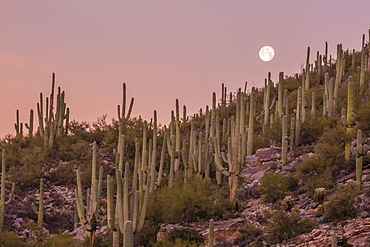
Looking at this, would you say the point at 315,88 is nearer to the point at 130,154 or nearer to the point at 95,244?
the point at 130,154

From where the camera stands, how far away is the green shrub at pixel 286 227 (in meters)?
17.6

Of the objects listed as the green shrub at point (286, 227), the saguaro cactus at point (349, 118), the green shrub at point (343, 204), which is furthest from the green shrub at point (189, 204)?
A: the saguaro cactus at point (349, 118)

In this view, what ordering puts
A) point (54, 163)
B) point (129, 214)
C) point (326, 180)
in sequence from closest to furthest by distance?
point (129, 214) < point (326, 180) < point (54, 163)

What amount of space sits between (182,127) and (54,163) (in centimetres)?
634

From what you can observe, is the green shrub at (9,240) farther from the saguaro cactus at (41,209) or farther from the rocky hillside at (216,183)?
the saguaro cactus at (41,209)

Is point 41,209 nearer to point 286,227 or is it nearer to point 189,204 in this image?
point 189,204

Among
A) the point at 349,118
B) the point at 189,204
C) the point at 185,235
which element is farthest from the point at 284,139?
the point at 185,235

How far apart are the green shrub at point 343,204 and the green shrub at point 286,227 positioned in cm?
57

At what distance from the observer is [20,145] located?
30703 millimetres

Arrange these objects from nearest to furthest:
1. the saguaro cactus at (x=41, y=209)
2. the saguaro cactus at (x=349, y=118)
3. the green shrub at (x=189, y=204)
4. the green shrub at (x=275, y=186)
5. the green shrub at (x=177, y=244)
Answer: the green shrub at (x=177, y=244), the saguaro cactus at (x=349, y=118), the green shrub at (x=275, y=186), the green shrub at (x=189, y=204), the saguaro cactus at (x=41, y=209)

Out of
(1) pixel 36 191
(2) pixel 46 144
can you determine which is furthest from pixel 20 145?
(1) pixel 36 191

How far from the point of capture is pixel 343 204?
17.6 m

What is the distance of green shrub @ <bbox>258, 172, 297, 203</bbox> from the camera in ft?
66.8

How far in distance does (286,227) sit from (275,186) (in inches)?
114
